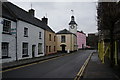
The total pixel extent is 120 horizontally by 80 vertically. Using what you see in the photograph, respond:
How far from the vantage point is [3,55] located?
66.5ft

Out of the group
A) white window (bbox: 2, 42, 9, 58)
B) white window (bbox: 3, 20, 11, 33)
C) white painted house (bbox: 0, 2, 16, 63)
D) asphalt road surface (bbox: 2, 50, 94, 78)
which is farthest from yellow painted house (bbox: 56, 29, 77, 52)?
asphalt road surface (bbox: 2, 50, 94, 78)

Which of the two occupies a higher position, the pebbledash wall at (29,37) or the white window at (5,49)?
the pebbledash wall at (29,37)

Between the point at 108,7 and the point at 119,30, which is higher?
the point at 108,7

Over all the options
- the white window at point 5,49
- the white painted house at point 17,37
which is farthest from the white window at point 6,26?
the white window at point 5,49

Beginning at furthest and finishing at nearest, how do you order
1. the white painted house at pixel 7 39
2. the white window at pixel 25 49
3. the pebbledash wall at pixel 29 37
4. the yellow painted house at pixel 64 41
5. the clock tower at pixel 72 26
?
the clock tower at pixel 72 26, the yellow painted house at pixel 64 41, the white window at pixel 25 49, the pebbledash wall at pixel 29 37, the white painted house at pixel 7 39

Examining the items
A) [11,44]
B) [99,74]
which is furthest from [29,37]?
[99,74]

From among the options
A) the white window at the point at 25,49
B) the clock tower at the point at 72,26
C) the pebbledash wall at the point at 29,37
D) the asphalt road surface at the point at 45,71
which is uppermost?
the clock tower at the point at 72,26

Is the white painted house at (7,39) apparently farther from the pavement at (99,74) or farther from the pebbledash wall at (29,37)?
the pavement at (99,74)

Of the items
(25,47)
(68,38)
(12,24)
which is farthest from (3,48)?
(68,38)

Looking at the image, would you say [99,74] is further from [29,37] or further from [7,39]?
[29,37]

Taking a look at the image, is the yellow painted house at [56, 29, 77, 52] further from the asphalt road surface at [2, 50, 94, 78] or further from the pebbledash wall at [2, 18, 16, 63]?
the asphalt road surface at [2, 50, 94, 78]

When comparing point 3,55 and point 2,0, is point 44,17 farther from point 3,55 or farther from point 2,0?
point 3,55

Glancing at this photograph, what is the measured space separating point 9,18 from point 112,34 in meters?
11.3

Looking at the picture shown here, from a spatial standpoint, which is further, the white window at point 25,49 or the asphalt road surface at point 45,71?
the white window at point 25,49
